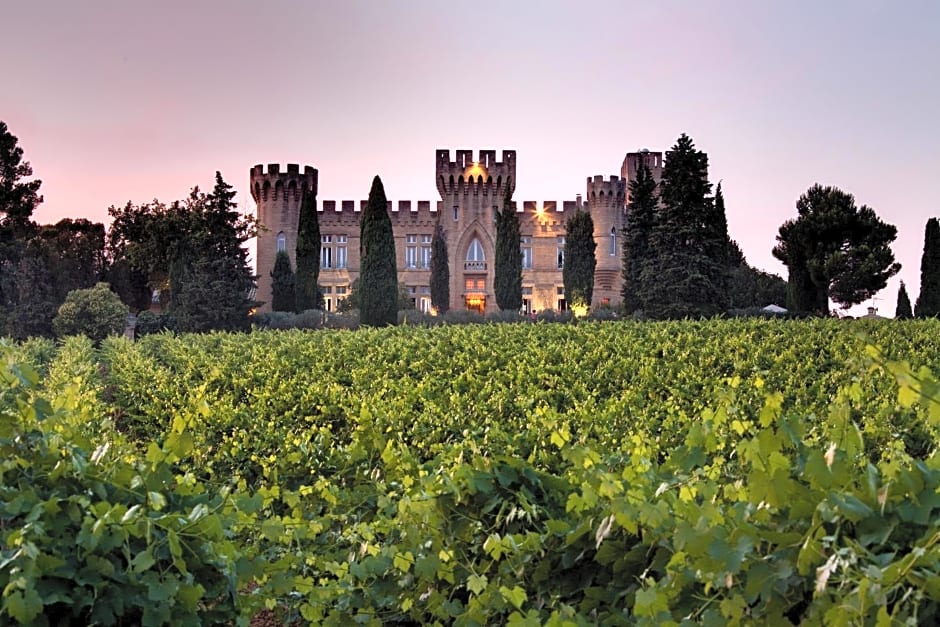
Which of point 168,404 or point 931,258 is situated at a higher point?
point 931,258

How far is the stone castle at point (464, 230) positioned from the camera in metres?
46.8

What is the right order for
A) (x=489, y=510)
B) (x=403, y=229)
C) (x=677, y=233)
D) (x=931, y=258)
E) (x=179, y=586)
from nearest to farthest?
(x=179, y=586)
(x=489, y=510)
(x=677, y=233)
(x=931, y=258)
(x=403, y=229)

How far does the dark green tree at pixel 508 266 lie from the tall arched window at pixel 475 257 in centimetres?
692

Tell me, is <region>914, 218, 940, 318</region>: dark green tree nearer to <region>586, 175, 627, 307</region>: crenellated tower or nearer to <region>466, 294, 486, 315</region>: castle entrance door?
<region>586, 175, 627, 307</region>: crenellated tower

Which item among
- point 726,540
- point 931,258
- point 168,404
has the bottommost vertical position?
point 168,404

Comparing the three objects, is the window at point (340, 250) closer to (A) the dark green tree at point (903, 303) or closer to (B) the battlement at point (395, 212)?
(B) the battlement at point (395, 212)

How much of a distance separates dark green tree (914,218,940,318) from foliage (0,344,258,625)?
3258 cm

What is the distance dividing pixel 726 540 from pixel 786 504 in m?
0.15

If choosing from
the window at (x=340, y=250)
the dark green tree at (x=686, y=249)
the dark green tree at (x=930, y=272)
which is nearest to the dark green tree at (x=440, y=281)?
the window at (x=340, y=250)

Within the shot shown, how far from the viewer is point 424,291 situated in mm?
48938

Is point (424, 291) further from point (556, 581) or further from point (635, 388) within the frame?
point (556, 581)

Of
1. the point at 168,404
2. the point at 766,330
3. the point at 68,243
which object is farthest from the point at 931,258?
the point at 68,243

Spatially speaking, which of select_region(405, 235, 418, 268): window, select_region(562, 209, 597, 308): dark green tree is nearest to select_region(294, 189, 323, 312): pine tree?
select_region(405, 235, 418, 268): window

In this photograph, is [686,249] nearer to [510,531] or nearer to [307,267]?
[307,267]
